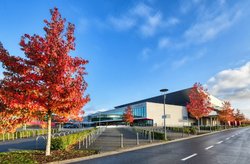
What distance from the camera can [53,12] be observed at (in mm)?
12773

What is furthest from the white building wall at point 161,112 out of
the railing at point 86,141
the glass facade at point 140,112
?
the railing at point 86,141

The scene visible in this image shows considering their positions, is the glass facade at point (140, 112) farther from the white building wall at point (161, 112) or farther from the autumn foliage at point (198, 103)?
the autumn foliage at point (198, 103)

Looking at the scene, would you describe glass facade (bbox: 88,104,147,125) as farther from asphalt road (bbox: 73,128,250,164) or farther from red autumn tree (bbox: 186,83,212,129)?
asphalt road (bbox: 73,128,250,164)

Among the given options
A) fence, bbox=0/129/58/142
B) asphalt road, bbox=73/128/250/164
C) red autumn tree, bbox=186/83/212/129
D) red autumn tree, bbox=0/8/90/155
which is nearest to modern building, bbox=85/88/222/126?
red autumn tree, bbox=186/83/212/129

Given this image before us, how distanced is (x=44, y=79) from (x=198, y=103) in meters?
37.4

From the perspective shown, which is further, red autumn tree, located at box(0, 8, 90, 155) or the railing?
the railing

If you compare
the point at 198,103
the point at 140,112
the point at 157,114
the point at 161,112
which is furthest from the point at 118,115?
the point at 198,103

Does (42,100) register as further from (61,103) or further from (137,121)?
(137,121)

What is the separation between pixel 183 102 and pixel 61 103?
100 meters

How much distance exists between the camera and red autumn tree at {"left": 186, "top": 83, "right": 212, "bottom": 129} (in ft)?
145

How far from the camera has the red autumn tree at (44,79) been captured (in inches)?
450

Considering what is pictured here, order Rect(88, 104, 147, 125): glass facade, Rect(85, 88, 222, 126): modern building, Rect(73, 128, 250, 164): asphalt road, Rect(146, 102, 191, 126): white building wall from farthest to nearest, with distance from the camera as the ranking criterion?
Rect(88, 104, 147, 125): glass facade < Rect(146, 102, 191, 126): white building wall < Rect(85, 88, 222, 126): modern building < Rect(73, 128, 250, 164): asphalt road

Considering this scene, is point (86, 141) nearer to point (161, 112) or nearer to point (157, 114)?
point (157, 114)

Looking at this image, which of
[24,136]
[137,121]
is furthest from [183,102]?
[24,136]
